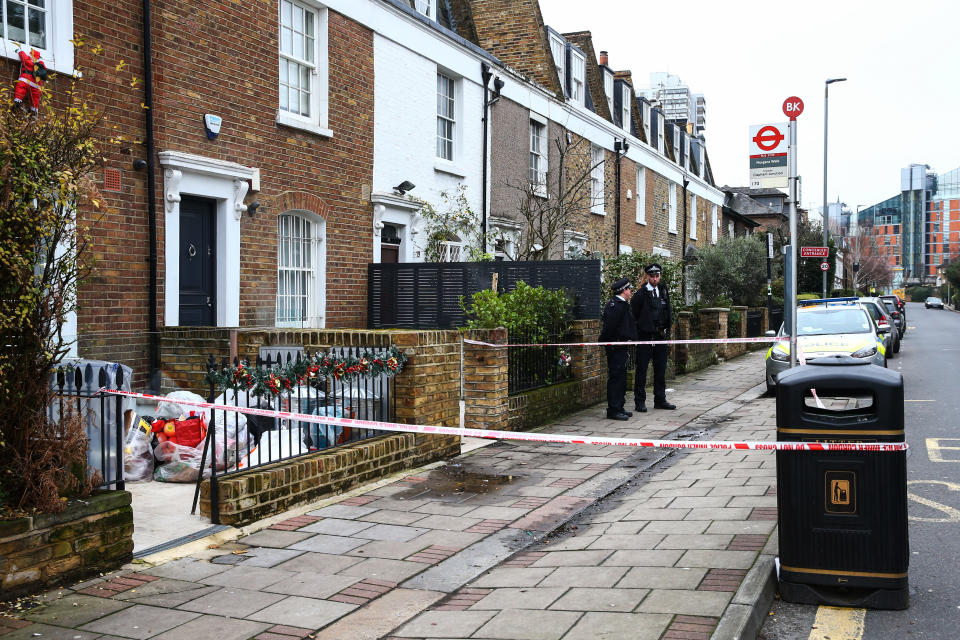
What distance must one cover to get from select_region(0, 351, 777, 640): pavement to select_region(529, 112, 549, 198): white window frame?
12230mm

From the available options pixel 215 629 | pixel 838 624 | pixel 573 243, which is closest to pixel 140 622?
pixel 215 629

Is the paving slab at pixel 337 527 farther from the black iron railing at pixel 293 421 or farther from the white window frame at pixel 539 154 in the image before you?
the white window frame at pixel 539 154

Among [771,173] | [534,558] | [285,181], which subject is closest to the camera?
[534,558]

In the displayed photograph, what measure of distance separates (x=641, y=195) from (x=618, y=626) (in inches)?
954

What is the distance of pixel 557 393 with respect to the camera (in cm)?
1075

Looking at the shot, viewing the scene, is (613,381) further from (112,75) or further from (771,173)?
(112,75)

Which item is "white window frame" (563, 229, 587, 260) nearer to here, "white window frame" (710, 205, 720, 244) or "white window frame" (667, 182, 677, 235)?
"white window frame" (667, 182, 677, 235)

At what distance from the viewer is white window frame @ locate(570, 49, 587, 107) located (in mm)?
21828

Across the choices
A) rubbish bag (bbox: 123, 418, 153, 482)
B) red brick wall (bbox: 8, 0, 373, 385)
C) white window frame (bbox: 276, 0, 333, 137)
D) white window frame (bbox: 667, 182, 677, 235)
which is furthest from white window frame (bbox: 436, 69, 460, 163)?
white window frame (bbox: 667, 182, 677, 235)

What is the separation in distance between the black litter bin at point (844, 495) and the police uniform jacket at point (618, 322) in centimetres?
634

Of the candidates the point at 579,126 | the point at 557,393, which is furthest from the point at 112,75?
the point at 579,126

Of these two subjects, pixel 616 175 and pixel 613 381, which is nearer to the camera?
pixel 613 381

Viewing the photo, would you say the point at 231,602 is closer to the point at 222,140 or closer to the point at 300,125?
the point at 222,140

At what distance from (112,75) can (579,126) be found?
48.4ft
